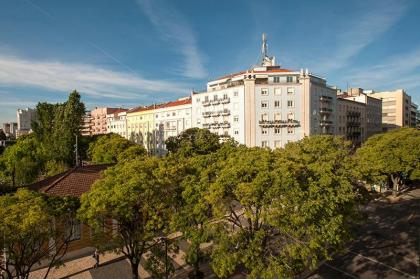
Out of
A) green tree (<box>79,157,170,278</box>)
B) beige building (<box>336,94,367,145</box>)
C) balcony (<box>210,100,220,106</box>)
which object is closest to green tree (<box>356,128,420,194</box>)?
green tree (<box>79,157,170,278</box>)

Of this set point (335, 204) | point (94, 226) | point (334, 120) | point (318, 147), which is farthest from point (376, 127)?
point (94, 226)

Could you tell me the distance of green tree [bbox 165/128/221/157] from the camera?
4788 cm

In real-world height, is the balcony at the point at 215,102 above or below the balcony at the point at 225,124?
above

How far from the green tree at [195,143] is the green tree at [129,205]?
3035cm

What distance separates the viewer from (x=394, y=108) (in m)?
111

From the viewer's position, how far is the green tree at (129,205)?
14.2m

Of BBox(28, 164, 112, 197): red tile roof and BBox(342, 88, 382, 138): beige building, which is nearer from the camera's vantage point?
BBox(28, 164, 112, 197): red tile roof

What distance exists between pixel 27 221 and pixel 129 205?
434cm

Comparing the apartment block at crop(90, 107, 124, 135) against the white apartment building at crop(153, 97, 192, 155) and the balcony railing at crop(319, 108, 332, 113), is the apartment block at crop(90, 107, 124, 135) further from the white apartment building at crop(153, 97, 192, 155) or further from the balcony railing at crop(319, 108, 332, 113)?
the balcony railing at crop(319, 108, 332, 113)

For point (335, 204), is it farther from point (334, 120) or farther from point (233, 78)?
point (334, 120)

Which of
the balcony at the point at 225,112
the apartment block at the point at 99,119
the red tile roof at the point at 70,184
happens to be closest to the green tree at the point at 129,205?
the red tile roof at the point at 70,184

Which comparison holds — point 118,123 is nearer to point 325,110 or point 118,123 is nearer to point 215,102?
point 215,102

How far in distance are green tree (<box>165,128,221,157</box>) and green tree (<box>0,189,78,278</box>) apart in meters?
31.5

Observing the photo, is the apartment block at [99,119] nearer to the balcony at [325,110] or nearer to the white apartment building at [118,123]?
the white apartment building at [118,123]
